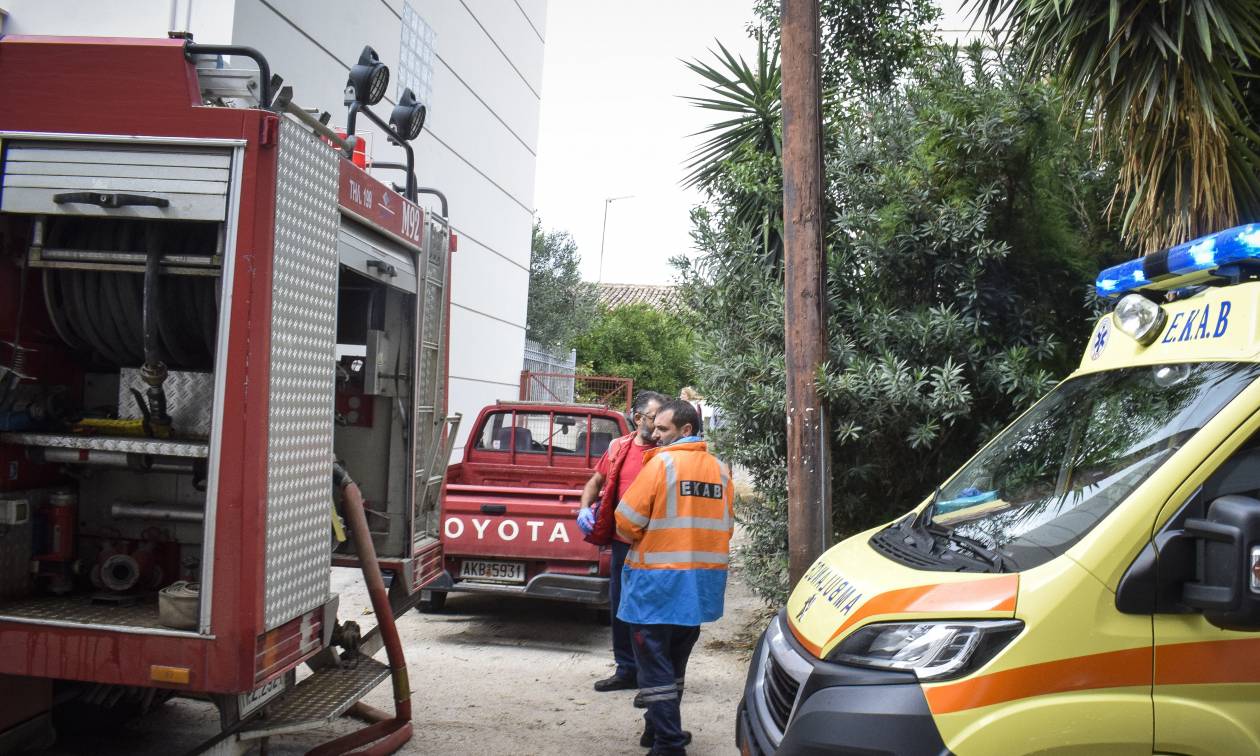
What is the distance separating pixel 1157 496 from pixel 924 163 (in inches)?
175

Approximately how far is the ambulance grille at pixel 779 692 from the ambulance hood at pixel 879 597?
13 cm

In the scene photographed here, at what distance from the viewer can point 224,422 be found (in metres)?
3.54

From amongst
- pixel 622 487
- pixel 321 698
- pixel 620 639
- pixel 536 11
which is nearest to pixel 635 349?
pixel 536 11

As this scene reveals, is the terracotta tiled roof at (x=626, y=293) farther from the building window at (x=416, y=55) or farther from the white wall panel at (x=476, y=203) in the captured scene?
the building window at (x=416, y=55)

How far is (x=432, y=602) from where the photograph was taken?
8.33m

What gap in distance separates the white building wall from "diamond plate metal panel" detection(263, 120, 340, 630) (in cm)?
438

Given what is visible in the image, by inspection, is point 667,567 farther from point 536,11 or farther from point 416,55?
point 536,11

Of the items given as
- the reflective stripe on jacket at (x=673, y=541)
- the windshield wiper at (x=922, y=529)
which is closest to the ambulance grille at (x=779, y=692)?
the windshield wiper at (x=922, y=529)

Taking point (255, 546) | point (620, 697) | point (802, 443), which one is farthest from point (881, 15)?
point (255, 546)

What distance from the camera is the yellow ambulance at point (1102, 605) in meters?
2.66

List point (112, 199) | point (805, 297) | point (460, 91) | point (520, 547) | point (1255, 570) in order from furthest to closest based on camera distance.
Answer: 1. point (460, 91)
2. point (520, 547)
3. point (805, 297)
4. point (112, 199)
5. point (1255, 570)

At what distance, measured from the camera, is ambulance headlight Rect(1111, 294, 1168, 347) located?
3424 millimetres

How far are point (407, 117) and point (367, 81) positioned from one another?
2.15 feet

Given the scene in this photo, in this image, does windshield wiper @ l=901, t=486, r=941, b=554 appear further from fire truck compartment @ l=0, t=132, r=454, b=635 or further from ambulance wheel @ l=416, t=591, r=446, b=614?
ambulance wheel @ l=416, t=591, r=446, b=614
